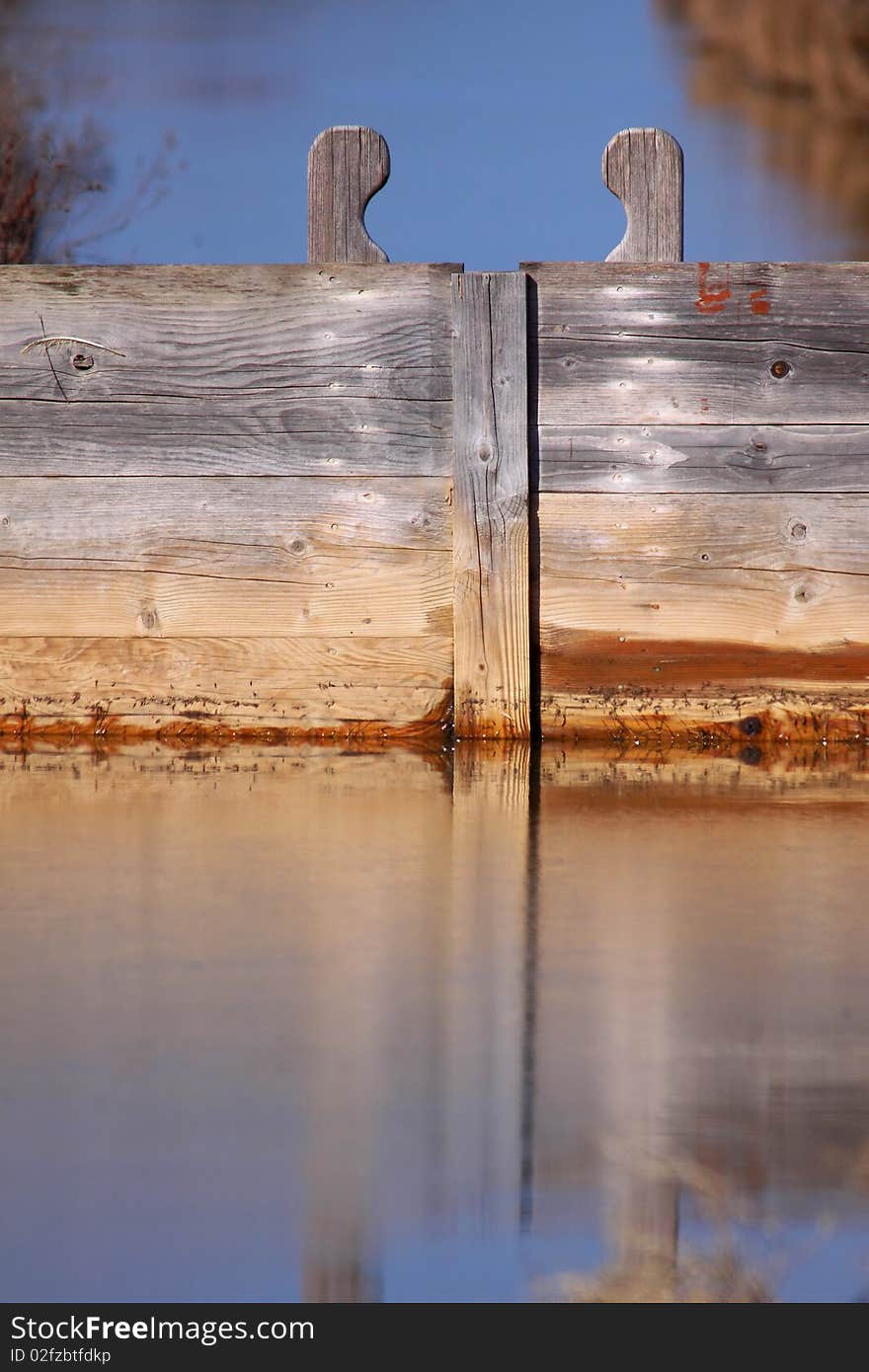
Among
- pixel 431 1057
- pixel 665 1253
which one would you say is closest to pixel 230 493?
pixel 431 1057

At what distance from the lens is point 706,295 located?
292 centimetres

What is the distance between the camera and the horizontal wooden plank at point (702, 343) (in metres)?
2.91

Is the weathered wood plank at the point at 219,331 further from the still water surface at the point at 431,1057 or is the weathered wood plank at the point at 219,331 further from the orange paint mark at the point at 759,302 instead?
the still water surface at the point at 431,1057

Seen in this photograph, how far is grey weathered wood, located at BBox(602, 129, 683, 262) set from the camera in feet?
9.70

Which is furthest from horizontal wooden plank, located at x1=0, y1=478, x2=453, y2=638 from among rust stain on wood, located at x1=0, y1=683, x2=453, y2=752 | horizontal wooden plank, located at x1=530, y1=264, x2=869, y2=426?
horizontal wooden plank, located at x1=530, y1=264, x2=869, y2=426

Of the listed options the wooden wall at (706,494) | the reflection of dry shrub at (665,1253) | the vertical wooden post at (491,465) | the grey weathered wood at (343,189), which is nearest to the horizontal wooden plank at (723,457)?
the wooden wall at (706,494)

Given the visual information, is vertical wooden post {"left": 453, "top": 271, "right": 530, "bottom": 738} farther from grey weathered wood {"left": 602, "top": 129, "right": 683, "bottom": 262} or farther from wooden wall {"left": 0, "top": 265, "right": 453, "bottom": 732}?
grey weathered wood {"left": 602, "top": 129, "right": 683, "bottom": 262}

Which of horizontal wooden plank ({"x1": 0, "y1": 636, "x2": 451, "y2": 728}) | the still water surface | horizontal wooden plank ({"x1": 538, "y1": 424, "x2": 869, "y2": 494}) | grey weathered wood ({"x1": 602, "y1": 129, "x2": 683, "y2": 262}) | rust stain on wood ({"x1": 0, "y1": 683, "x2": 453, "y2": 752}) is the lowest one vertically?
the still water surface

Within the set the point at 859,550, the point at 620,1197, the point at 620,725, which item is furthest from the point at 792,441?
the point at 620,1197

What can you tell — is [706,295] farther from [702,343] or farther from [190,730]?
[190,730]

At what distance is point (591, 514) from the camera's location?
116 inches

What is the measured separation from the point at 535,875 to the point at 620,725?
4.14 ft

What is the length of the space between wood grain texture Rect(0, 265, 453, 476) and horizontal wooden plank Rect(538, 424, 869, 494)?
0.33 meters

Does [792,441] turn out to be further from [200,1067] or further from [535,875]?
[200,1067]
